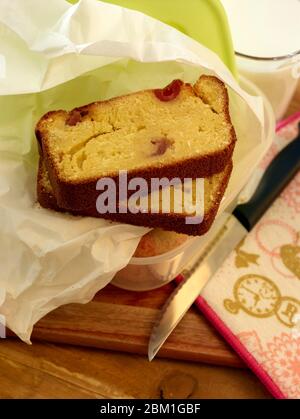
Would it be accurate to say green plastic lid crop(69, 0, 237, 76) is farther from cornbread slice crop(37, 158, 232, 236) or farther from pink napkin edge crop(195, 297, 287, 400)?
pink napkin edge crop(195, 297, 287, 400)

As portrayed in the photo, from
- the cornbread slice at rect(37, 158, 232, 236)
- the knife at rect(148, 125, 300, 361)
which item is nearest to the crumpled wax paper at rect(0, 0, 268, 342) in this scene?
the cornbread slice at rect(37, 158, 232, 236)

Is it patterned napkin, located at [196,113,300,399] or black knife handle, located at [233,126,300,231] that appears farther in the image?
black knife handle, located at [233,126,300,231]

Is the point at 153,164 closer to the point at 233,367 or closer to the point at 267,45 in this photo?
the point at 233,367

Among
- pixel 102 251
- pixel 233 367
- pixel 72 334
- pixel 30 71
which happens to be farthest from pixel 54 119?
pixel 233 367

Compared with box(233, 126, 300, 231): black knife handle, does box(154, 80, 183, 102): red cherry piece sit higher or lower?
higher

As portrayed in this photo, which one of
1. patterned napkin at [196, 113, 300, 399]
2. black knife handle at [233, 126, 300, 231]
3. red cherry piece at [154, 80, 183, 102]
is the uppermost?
red cherry piece at [154, 80, 183, 102]

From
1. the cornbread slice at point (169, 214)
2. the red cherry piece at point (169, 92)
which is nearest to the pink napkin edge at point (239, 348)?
the cornbread slice at point (169, 214)
